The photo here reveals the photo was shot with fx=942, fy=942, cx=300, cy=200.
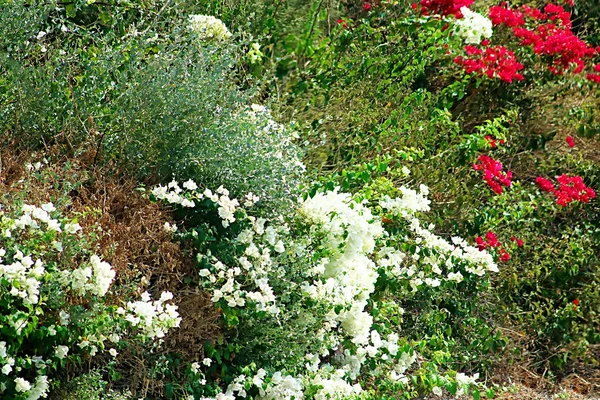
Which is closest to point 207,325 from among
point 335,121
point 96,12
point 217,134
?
point 217,134

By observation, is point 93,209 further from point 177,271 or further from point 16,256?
point 16,256

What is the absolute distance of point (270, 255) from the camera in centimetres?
385

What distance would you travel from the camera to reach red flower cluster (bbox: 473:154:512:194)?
18.1ft

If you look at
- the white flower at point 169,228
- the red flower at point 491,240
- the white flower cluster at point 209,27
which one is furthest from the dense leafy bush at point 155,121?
the red flower at point 491,240

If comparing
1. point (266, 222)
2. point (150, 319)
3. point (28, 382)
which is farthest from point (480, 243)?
point (28, 382)

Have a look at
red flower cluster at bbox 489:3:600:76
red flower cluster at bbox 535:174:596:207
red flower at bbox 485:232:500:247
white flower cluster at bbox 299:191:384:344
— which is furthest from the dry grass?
red flower cluster at bbox 489:3:600:76

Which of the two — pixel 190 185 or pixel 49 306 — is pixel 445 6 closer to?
pixel 190 185

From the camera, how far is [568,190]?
5.99 m

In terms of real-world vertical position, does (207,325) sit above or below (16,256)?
above

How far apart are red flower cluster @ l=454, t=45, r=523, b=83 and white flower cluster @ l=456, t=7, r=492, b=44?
47cm

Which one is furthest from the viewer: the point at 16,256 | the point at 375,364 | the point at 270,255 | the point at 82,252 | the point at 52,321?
the point at 375,364

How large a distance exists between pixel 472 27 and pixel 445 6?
1.43 ft

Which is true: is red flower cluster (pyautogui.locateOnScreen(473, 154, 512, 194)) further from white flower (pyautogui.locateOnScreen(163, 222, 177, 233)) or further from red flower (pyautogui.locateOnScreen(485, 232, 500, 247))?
white flower (pyautogui.locateOnScreen(163, 222, 177, 233))

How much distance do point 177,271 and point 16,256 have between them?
82 cm
